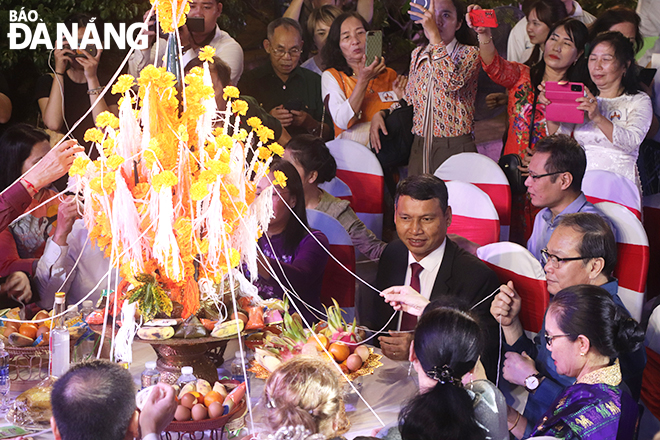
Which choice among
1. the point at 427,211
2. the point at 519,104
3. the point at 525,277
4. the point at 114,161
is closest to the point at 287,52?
the point at 519,104

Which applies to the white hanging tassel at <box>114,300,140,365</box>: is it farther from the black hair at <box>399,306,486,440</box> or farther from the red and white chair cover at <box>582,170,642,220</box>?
the red and white chair cover at <box>582,170,642,220</box>

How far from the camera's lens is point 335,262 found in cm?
331

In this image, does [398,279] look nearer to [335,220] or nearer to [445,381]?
[335,220]

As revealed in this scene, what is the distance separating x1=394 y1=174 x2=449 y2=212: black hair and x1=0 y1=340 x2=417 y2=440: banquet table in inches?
25.2

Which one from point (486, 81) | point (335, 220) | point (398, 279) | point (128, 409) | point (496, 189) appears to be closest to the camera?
point (128, 409)

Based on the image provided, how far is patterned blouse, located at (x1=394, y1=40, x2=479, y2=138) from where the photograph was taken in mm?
3816

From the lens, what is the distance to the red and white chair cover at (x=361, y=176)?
3855 millimetres

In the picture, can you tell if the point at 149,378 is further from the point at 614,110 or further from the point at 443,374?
the point at 614,110

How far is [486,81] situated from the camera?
4.65 meters

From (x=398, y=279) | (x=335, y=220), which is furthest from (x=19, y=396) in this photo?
(x=335, y=220)

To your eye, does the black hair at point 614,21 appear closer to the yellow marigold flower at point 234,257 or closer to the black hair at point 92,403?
the yellow marigold flower at point 234,257

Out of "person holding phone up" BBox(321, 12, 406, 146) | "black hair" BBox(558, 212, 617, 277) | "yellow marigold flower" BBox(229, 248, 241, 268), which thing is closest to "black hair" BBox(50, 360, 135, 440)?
"yellow marigold flower" BBox(229, 248, 241, 268)

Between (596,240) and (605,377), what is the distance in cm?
80

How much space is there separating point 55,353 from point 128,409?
67 cm
